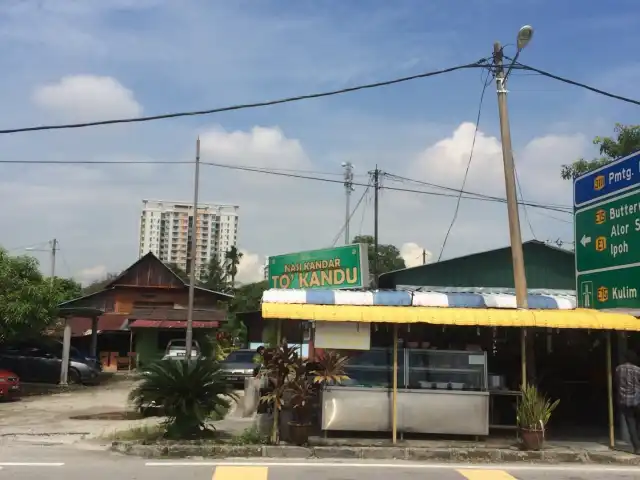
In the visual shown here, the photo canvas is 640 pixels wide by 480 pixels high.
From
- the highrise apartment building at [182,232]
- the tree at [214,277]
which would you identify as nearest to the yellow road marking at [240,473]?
the highrise apartment building at [182,232]

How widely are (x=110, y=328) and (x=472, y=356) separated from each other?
27.7 meters

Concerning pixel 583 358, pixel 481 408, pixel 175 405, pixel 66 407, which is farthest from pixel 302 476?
pixel 66 407

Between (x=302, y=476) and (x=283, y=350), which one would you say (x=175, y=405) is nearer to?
(x=283, y=350)

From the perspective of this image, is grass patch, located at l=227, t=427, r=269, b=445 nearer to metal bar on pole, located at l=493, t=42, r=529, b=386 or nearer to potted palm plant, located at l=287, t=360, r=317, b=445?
potted palm plant, located at l=287, t=360, r=317, b=445

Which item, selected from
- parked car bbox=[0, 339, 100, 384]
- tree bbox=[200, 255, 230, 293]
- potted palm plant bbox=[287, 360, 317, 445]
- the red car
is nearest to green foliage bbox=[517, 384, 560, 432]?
potted palm plant bbox=[287, 360, 317, 445]

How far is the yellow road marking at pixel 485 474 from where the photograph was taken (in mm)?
8789

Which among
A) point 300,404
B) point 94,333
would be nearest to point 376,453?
point 300,404

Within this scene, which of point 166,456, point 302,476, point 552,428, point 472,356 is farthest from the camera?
point 552,428

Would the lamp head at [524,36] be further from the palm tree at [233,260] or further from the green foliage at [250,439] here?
the palm tree at [233,260]

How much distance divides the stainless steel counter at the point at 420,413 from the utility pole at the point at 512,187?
40.5 inches

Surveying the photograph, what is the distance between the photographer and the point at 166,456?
33.0 feet

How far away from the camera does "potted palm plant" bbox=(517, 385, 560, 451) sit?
417 inches

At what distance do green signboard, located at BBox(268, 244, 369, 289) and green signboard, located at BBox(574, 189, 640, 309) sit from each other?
6.35m

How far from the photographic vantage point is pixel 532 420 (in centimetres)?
1069
